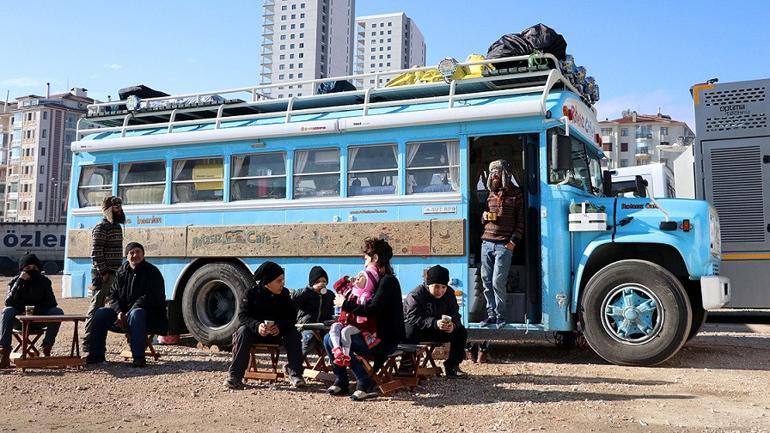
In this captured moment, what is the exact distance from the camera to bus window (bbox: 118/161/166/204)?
10.6 m

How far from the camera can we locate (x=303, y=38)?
5379 inches

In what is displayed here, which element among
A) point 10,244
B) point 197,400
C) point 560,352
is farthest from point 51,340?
point 10,244

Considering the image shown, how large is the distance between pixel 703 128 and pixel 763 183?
4.26 ft

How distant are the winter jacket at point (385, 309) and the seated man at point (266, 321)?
83 centimetres

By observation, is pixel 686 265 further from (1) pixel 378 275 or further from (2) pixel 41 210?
(2) pixel 41 210

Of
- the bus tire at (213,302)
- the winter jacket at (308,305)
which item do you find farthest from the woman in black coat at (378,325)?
the bus tire at (213,302)

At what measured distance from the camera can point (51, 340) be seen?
27.5 ft

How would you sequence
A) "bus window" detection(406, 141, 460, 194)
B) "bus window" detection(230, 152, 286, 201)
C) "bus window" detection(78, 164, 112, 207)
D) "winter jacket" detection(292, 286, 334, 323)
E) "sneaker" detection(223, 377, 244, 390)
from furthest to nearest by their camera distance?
"bus window" detection(78, 164, 112, 207) → "bus window" detection(230, 152, 286, 201) → "bus window" detection(406, 141, 460, 194) → "winter jacket" detection(292, 286, 334, 323) → "sneaker" detection(223, 377, 244, 390)

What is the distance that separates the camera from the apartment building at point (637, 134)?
9769 cm

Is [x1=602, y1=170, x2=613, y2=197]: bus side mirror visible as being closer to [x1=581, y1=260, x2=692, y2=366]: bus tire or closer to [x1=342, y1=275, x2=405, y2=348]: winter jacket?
[x1=581, y1=260, x2=692, y2=366]: bus tire

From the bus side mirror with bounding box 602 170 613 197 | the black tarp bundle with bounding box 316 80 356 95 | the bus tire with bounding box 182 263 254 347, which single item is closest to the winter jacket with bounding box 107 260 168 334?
the bus tire with bounding box 182 263 254 347

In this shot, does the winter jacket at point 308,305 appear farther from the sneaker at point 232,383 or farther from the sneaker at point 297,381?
the sneaker at point 232,383

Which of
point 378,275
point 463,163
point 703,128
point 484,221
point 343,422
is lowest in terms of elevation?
point 343,422

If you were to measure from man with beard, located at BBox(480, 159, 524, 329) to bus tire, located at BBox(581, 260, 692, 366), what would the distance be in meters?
0.91
